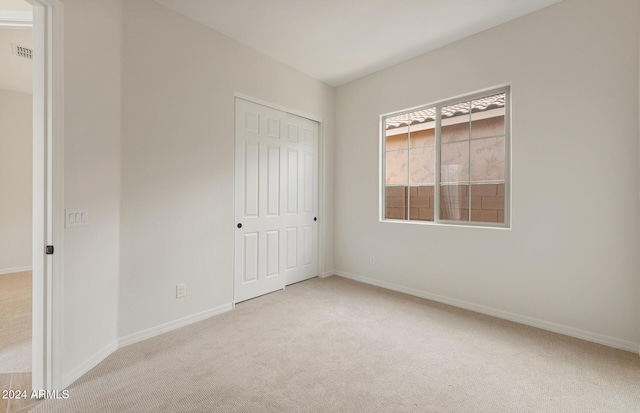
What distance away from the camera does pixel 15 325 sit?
259cm

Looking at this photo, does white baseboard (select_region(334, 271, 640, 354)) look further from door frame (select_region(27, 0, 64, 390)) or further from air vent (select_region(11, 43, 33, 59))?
air vent (select_region(11, 43, 33, 59))

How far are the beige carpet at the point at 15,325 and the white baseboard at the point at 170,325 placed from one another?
58 cm

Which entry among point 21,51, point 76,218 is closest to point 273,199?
point 76,218

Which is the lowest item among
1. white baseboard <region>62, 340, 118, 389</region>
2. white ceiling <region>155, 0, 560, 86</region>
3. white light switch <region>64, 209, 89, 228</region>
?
white baseboard <region>62, 340, 118, 389</region>

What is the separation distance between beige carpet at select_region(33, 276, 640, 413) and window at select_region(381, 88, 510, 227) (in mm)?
1221

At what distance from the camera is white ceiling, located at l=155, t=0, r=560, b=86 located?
255cm

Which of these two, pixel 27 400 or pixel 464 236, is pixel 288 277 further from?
pixel 27 400

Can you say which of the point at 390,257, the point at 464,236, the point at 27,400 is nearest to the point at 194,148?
the point at 27,400

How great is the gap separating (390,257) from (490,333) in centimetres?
146

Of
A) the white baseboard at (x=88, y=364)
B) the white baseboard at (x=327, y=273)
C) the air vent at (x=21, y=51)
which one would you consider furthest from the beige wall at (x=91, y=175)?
the white baseboard at (x=327, y=273)

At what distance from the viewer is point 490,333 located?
2.54m

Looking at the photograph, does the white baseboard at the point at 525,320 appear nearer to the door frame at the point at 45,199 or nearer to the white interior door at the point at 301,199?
the white interior door at the point at 301,199

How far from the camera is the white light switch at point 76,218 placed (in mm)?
1829

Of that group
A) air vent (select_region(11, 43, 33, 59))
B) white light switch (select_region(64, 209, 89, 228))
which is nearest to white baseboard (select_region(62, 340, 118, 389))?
white light switch (select_region(64, 209, 89, 228))
